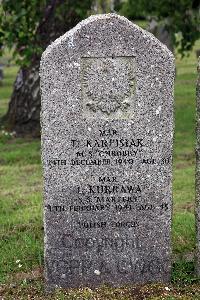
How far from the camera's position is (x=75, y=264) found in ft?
20.0

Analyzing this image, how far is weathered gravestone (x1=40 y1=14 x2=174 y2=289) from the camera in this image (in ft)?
19.1

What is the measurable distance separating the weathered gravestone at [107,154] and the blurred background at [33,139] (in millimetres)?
562

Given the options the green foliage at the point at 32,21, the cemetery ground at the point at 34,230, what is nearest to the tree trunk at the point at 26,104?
the cemetery ground at the point at 34,230

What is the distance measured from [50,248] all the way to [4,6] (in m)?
6.92

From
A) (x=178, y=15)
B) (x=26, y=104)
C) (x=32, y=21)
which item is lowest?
(x=26, y=104)

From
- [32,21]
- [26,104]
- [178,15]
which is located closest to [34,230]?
[32,21]

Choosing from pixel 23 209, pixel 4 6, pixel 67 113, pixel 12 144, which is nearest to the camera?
pixel 67 113

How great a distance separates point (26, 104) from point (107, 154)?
8948mm

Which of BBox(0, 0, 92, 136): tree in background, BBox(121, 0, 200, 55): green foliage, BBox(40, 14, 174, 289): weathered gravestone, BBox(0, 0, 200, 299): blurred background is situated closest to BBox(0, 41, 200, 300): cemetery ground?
BBox(0, 0, 200, 299): blurred background

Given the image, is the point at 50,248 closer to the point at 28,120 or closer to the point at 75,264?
the point at 75,264

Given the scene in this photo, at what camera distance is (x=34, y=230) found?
791 cm

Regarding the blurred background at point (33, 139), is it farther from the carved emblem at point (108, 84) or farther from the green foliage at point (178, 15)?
the carved emblem at point (108, 84)

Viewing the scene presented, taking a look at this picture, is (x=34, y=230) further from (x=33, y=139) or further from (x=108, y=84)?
(x=33, y=139)

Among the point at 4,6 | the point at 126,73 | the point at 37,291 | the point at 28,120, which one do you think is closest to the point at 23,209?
the point at 37,291
